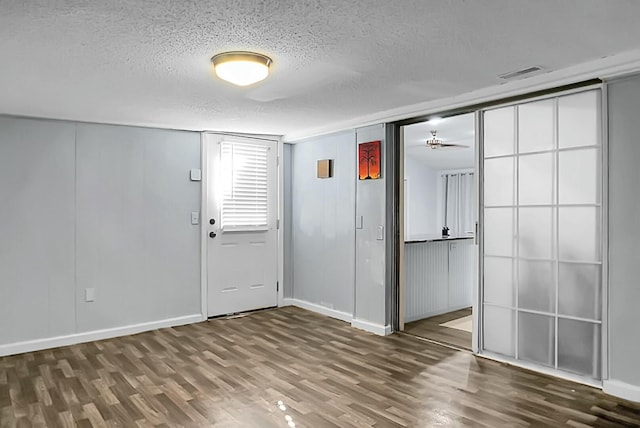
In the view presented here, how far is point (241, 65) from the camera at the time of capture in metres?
2.71

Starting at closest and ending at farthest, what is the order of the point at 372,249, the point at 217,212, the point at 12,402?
the point at 12,402 < the point at 372,249 < the point at 217,212

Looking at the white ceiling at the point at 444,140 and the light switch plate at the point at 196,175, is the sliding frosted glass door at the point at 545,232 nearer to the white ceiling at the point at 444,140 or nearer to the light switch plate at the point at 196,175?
the white ceiling at the point at 444,140

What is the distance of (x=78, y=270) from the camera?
14.5 feet

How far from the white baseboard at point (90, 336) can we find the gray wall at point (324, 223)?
1.45 m

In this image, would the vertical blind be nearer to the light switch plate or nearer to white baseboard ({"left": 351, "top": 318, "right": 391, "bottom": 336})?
white baseboard ({"left": 351, "top": 318, "right": 391, "bottom": 336})

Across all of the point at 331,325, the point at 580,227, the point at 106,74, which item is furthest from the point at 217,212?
the point at 580,227

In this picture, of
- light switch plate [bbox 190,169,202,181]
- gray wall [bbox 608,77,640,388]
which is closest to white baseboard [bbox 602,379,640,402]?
gray wall [bbox 608,77,640,388]

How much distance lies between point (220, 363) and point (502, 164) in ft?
9.64

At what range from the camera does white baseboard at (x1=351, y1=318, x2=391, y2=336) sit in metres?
4.53

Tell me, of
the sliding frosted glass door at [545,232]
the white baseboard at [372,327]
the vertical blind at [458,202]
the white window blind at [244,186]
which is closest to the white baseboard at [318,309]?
the white baseboard at [372,327]

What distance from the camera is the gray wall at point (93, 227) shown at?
4.12 m

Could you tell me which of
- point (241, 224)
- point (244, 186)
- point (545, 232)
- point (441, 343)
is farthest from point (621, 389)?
point (244, 186)

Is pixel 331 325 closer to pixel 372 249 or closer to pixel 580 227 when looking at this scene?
pixel 372 249

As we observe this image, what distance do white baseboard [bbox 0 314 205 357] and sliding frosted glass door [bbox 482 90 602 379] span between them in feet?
10.8
